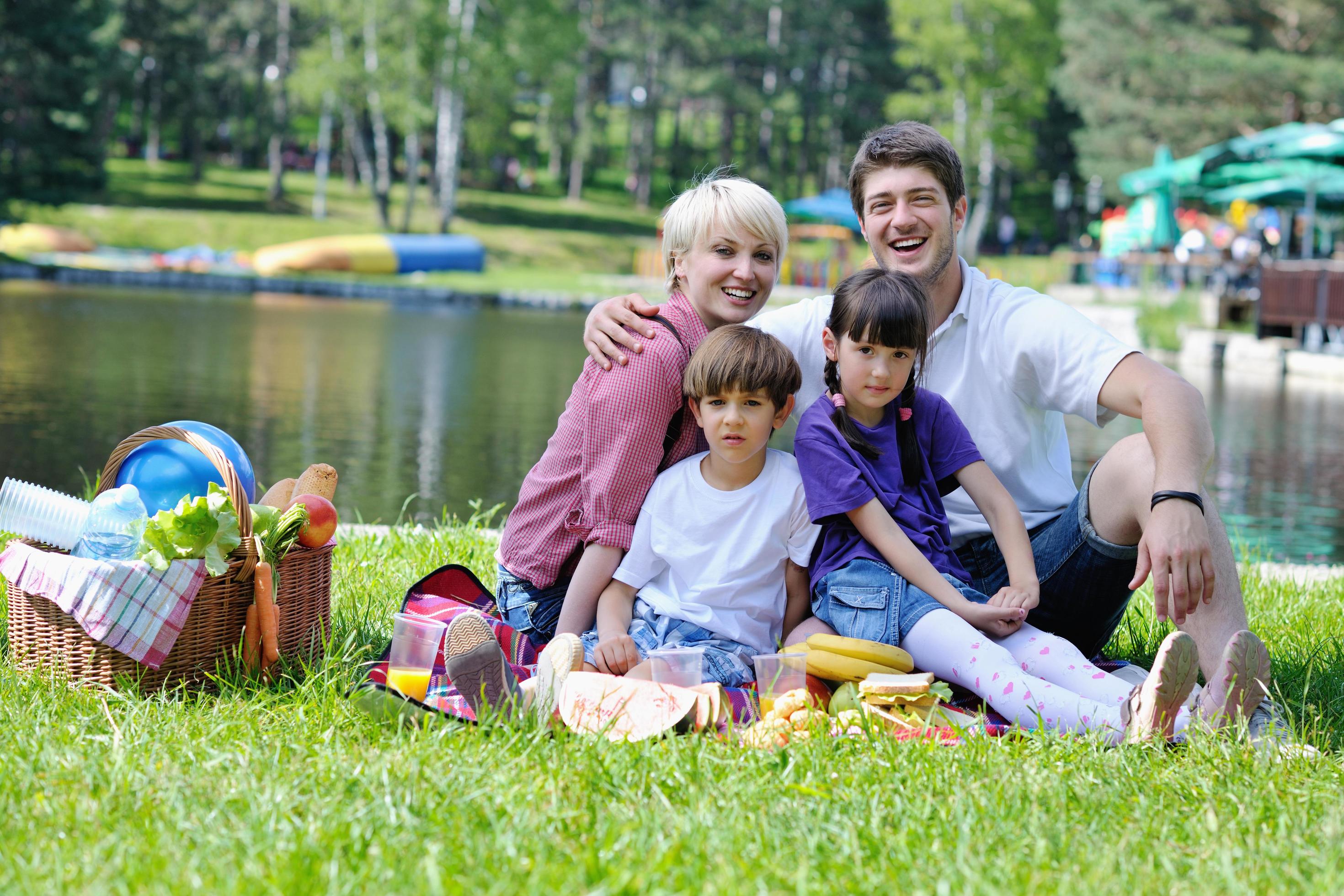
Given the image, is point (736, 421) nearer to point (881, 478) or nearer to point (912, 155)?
point (881, 478)

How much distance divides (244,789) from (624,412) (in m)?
1.24

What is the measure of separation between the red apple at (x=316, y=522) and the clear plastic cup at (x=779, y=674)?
3.49ft

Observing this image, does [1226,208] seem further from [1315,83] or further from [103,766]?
[103,766]

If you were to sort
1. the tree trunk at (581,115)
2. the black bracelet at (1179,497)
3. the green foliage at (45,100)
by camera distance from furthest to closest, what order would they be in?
the tree trunk at (581,115)
the green foliage at (45,100)
the black bracelet at (1179,497)

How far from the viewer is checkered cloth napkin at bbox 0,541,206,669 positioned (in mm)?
2662

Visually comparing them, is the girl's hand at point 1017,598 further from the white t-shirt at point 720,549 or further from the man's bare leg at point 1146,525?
the white t-shirt at point 720,549

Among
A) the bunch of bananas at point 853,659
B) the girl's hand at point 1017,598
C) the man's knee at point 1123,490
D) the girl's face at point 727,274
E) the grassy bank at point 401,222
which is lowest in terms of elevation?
the bunch of bananas at point 853,659

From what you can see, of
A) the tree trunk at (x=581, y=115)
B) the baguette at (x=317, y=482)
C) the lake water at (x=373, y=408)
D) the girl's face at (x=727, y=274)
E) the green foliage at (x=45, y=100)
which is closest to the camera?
the girl's face at (x=727, y=274)

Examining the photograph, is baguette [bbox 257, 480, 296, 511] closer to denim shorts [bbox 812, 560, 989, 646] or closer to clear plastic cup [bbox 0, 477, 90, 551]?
clear plastic cup [bbox 0, 477, 90, 551]

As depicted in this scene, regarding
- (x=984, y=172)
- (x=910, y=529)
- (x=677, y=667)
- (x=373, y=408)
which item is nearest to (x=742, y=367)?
(x=910, y=529)

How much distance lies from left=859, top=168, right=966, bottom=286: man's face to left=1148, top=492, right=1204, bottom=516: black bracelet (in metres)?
0.85

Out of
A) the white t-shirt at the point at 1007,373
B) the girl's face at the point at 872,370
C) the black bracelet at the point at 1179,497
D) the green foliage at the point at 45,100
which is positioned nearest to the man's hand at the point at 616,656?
the girl's face at the point at 872,370

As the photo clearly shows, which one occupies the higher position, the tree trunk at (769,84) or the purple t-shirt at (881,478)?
the tree trunk at (769,84)

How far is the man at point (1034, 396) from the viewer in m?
2.71
